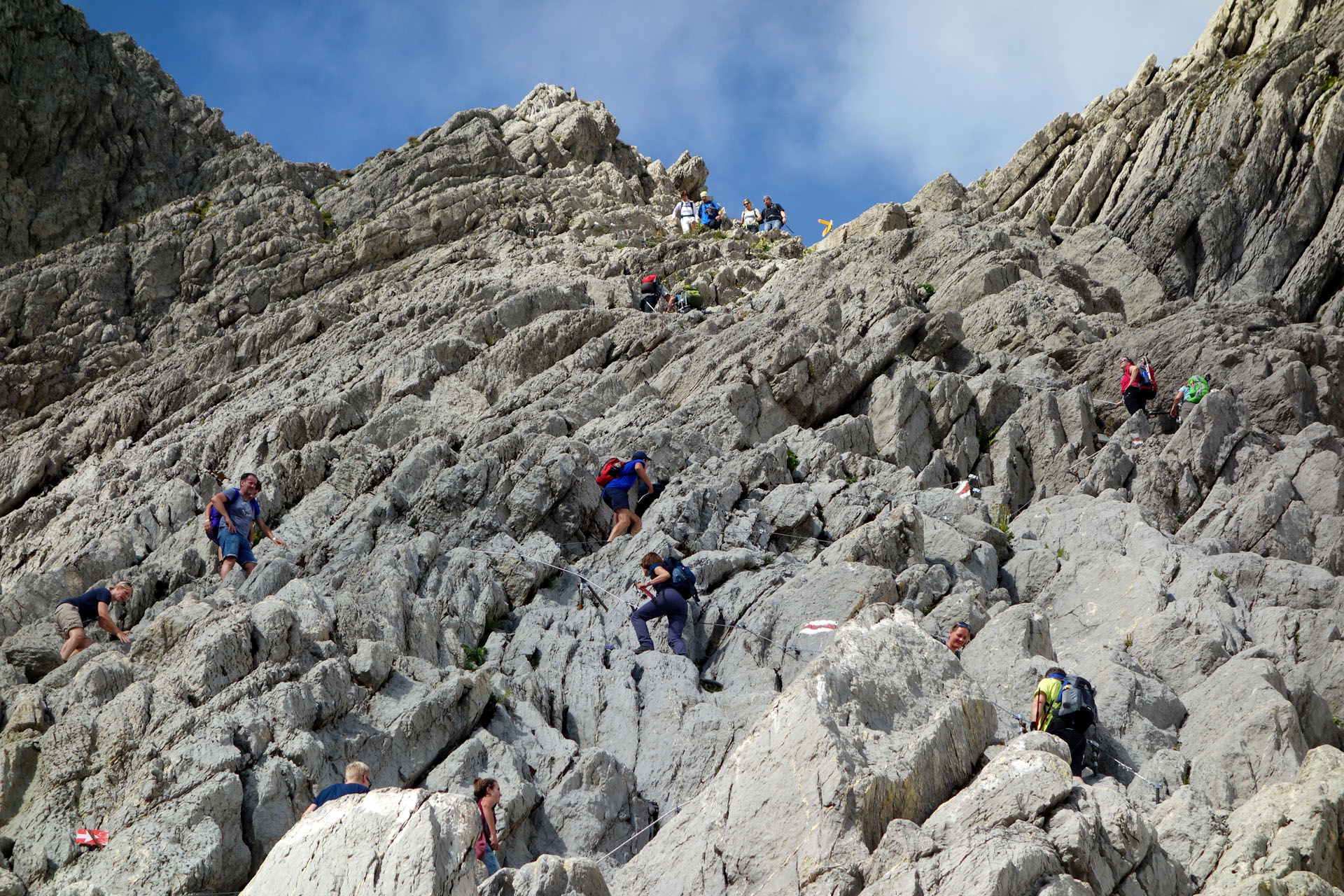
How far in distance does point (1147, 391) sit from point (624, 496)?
14.9 m

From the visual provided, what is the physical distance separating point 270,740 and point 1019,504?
19.8 meters

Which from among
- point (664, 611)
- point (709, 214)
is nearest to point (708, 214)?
point (709, 214)

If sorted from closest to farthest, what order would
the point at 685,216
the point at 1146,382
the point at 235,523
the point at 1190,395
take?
1. the point at 235,523
2. the point at 1190,395
3. the point at 1146,382
4. the point at 685,216

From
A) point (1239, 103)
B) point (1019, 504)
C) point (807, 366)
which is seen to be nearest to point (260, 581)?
point (807, 366)

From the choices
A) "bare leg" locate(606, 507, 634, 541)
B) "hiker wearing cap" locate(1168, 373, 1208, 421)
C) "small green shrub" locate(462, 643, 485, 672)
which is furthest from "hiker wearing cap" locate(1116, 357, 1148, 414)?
"small green shrub" locate(462, 643, 485, 672)

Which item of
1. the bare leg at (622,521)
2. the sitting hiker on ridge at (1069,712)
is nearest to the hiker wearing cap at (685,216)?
the bare leg at (622,521)

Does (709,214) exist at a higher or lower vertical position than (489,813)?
higher

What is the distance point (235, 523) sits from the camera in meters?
20.3

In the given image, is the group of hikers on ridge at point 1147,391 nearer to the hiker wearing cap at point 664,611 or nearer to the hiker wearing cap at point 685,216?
the hiker wearing cap at point 664,611

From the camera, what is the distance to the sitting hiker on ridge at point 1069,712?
1338 cm

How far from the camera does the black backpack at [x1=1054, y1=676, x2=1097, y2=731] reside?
13344 mm

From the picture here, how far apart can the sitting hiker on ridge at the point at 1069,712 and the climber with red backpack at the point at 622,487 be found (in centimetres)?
917

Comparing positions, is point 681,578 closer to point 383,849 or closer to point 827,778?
point 827,778

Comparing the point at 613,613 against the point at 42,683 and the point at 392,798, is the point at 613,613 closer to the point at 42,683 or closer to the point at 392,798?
the point at 42,683
